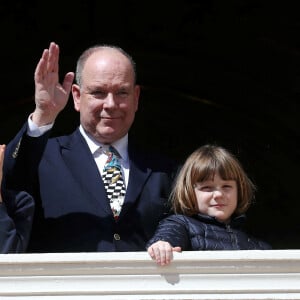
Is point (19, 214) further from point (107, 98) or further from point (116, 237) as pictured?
point (107, 98)

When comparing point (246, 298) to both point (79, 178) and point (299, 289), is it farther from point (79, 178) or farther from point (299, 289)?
point (79, 178)

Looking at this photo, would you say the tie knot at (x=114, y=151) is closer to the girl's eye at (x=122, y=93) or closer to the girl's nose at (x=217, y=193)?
the girl's eye at (x=122, y=93)

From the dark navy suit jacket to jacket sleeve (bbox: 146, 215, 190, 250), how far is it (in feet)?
0.48

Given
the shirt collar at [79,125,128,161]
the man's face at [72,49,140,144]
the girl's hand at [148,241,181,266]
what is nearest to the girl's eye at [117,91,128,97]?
the man's face at [72,49,140,144]

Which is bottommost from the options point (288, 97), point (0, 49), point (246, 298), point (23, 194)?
point (246, 298)

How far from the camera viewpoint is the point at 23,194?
8.57 feet

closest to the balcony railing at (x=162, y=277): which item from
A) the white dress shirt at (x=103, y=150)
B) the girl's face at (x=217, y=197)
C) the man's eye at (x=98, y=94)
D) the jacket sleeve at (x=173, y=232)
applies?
the jacket sleeve at (x=173, y=232)

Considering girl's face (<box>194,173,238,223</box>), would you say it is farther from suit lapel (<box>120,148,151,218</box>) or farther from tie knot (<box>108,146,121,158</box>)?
tie knot (<box>108,146,121,158</box>)

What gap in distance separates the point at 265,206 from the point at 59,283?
3.36 meters

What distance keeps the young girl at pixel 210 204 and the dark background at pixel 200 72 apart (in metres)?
2.43

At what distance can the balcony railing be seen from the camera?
2285mm

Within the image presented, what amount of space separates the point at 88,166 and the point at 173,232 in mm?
408

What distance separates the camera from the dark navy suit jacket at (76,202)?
269cm

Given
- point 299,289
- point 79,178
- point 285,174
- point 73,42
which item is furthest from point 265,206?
point 299,289
